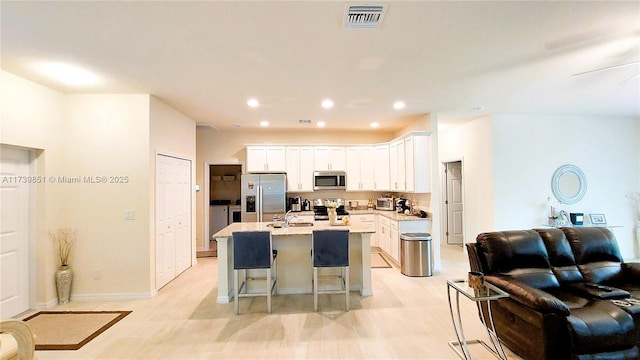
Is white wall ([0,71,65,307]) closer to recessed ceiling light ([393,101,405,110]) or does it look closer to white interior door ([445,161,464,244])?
recessed ceiling light ([393,101,405,110])

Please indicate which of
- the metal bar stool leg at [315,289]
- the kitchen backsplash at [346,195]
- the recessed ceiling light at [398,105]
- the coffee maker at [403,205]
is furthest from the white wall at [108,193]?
the coffee maker at [403,205]

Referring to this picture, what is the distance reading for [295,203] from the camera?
652cm

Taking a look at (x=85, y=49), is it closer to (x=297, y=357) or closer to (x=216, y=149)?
(x=297, y=357)

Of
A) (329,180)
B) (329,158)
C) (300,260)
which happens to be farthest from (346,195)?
(300,260)

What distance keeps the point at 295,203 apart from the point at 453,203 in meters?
3.97

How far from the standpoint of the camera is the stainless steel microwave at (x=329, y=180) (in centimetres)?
635

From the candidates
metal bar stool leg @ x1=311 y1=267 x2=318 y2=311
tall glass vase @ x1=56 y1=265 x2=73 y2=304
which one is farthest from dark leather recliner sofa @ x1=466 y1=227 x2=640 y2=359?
tall glass vase @ x1=56 y1=265 x2=73 y2=304

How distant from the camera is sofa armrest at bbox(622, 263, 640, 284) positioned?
104 inches

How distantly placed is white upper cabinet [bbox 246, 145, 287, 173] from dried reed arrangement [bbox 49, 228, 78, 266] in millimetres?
3172

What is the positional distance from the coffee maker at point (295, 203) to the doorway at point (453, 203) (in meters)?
3.66

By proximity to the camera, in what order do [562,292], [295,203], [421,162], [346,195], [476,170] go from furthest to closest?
[346,195], [295,203], [476,170], [421,162], [562,292]

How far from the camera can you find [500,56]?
9.34 feet

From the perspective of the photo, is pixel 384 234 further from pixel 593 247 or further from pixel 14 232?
pixel 14 232

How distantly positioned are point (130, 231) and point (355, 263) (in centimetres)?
317
